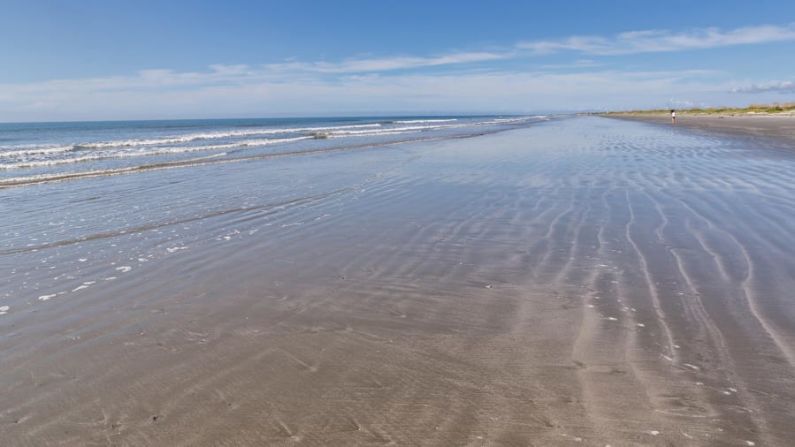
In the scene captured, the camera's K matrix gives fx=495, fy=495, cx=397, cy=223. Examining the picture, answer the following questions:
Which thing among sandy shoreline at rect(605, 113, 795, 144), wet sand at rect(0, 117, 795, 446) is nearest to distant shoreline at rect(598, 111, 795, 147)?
sandy shoreline at rect(605, 113, 795, 144)

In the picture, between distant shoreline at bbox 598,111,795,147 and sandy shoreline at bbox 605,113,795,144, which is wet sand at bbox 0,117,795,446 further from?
sandy shoreline at bbox 605,113,795,144

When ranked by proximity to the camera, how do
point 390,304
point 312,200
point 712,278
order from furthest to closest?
1. point 312,200
2. point 712,278
3. point 390,304

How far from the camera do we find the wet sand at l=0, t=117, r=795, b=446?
2.86 meters

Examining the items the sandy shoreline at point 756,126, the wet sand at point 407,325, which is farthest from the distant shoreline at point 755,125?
the wet sand at point 407,325

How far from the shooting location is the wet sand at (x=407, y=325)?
2859 millimetres

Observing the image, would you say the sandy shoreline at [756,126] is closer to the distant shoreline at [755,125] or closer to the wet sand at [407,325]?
the distant shoreline at [755,125]

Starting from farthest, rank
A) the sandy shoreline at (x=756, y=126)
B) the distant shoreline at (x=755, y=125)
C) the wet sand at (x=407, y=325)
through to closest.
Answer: the distant shoreline at (x=755, y=125) → the sandy shoreline at (x=756, y=126) → the wet sand at (x=407, y=325)

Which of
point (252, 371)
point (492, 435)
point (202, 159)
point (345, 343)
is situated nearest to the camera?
point (492, 435)

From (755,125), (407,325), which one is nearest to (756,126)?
(755,125)

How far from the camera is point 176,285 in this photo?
5.48 m

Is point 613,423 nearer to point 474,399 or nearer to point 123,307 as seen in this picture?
point 474,399

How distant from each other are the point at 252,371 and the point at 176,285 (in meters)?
2.45

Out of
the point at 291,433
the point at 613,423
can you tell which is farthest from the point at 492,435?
the point at 291,433

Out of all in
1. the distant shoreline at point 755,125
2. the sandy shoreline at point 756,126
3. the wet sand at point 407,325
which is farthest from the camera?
the distant shoreline at point 755,125
